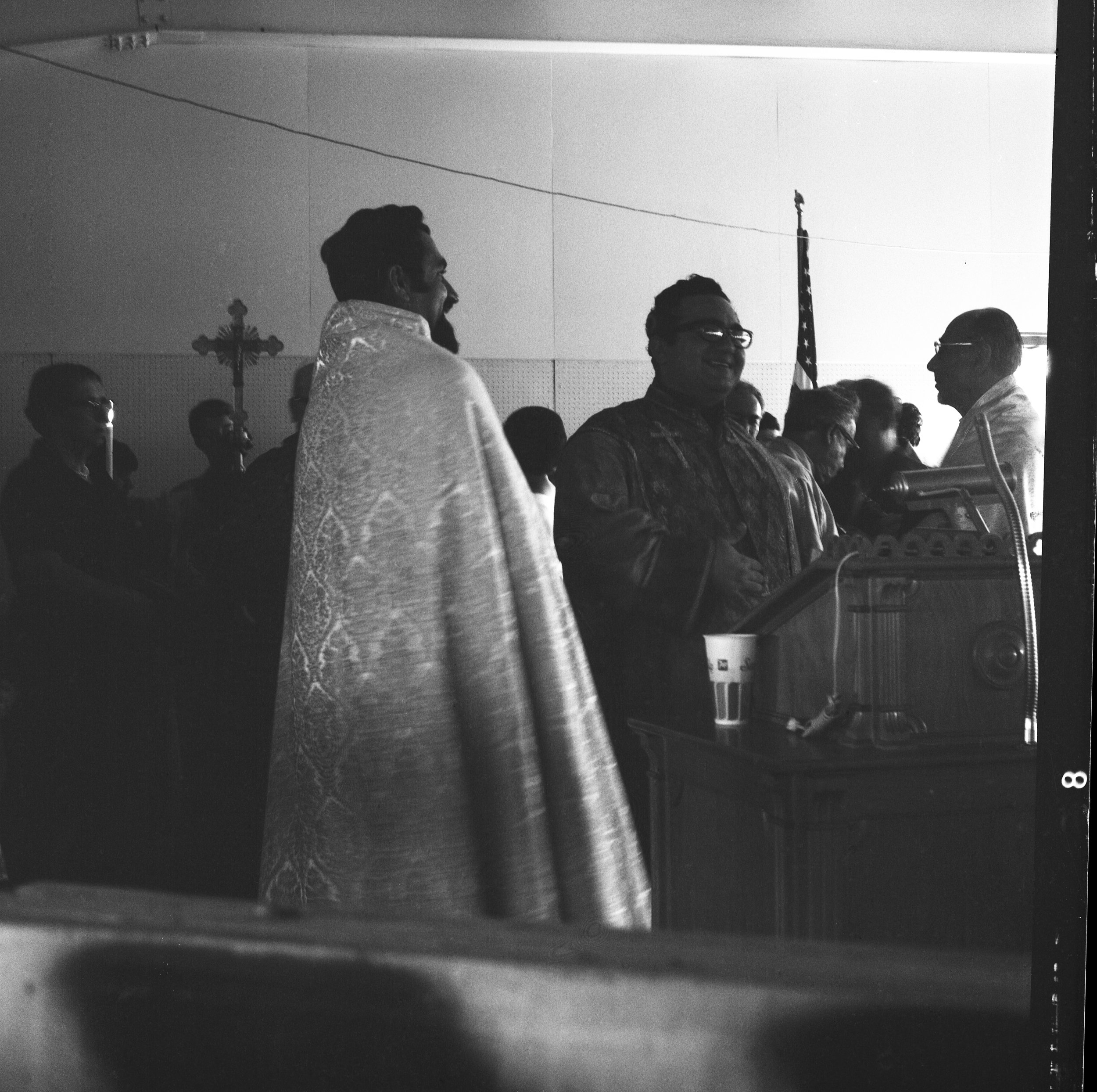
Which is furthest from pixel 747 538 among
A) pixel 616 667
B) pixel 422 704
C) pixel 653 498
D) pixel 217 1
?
pixel 217 1

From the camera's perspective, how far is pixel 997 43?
5.68 ft

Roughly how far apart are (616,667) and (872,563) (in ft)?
1.32

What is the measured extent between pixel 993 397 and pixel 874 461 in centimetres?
19

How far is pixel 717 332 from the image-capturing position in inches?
69.5

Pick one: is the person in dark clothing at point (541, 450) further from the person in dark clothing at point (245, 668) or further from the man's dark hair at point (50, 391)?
the man's dark hair at point (50, 391)

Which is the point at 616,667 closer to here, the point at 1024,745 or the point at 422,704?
the point at 422,704

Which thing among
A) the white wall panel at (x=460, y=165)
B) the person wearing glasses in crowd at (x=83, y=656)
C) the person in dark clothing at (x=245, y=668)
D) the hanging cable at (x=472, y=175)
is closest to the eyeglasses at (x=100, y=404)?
the person wearing glasses in crowd at (x=83, y=656)

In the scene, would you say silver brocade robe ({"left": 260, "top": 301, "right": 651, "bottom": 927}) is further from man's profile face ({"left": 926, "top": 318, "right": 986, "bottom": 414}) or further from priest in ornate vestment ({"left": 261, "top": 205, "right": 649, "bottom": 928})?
man's profile face ({"left": 926, "top": 318, "right": 986, "bottom": 414})

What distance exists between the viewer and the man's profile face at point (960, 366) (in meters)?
1.73

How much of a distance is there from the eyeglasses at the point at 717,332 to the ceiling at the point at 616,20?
0.44m

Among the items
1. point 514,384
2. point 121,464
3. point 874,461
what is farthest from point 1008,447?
point 121,464

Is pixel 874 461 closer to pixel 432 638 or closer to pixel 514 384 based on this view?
pixel 514 384

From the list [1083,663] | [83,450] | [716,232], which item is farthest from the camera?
[83,450]

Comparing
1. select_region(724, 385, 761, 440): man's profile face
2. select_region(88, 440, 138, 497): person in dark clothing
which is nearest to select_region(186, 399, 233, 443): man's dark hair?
select_region(88, 440, 138, 497): person in dark clothing
